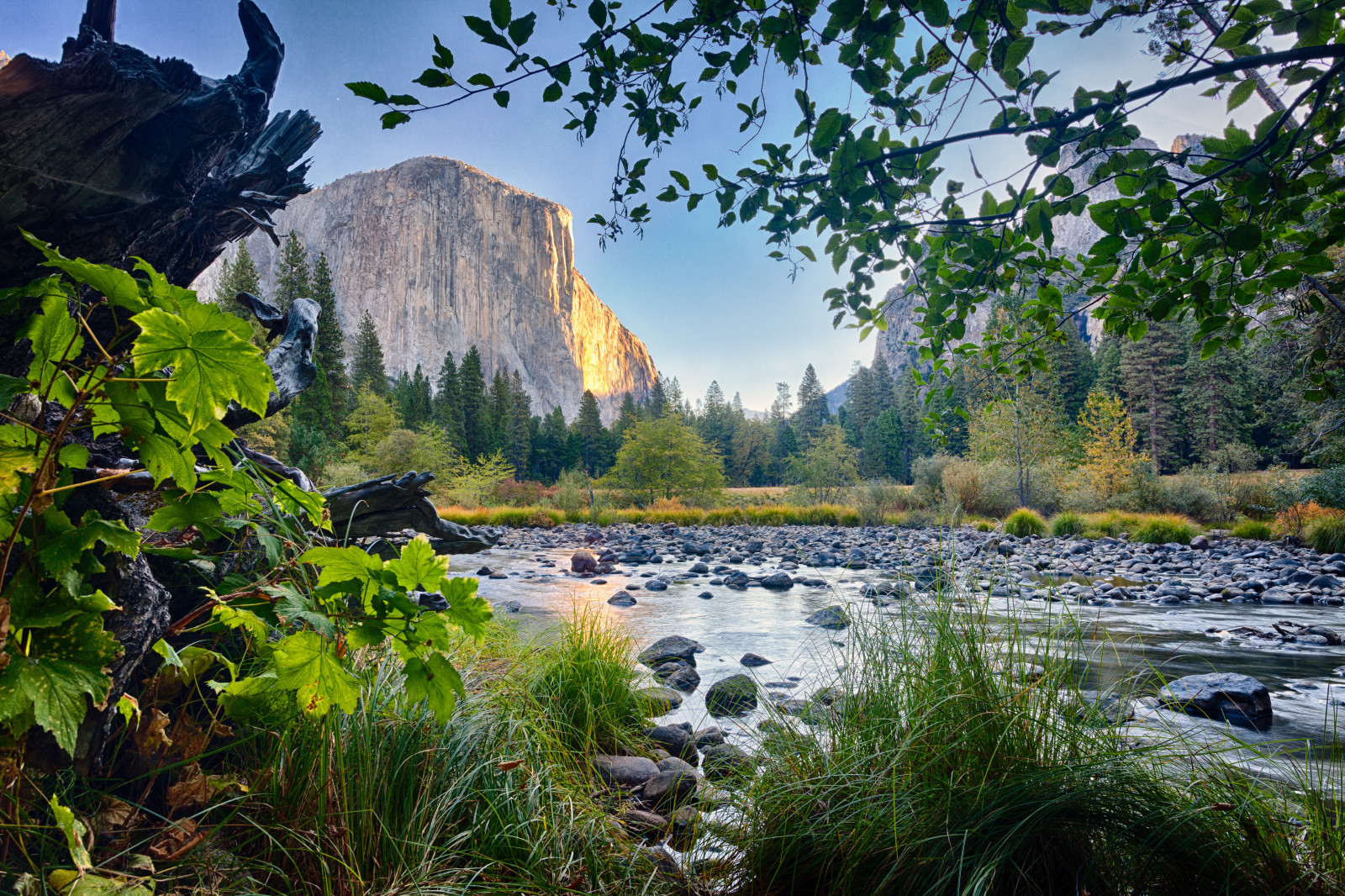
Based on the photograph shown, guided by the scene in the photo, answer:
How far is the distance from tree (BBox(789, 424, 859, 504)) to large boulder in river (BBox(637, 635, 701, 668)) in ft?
59.7

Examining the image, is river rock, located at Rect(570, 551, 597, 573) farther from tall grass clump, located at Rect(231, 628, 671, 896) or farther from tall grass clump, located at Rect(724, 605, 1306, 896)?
tall grass clump, located at Rect(724, 605, 1306, 896)

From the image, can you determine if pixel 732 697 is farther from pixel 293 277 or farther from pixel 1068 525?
pixel 293 277

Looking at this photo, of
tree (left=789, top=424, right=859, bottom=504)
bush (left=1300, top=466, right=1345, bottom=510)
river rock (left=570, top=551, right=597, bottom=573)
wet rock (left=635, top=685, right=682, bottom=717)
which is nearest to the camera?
wet rock (left=635, top=685, right=682, bottom=717)

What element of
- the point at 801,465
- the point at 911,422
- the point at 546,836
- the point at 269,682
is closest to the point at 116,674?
the point at 269,682

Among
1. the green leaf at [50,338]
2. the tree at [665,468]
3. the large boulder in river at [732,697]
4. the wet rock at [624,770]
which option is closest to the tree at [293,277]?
the tree at [665,468]

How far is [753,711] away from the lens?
319cm

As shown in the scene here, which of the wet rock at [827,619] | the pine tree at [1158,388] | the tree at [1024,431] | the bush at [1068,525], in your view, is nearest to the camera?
the wet rock at [827,619]

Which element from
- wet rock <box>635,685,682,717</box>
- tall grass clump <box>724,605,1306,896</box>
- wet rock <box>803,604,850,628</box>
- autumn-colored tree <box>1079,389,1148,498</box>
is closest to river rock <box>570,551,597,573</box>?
wet rock <box>803,604,850,628</box>

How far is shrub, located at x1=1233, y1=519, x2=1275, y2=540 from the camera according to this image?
10875 millimetres

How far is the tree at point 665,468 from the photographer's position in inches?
984

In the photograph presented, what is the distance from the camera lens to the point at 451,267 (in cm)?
8462

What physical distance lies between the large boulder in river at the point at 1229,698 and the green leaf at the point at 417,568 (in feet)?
12.6

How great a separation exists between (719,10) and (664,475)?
2418cm

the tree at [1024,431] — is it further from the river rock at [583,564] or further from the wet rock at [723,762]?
the wet rock at [723,762]
